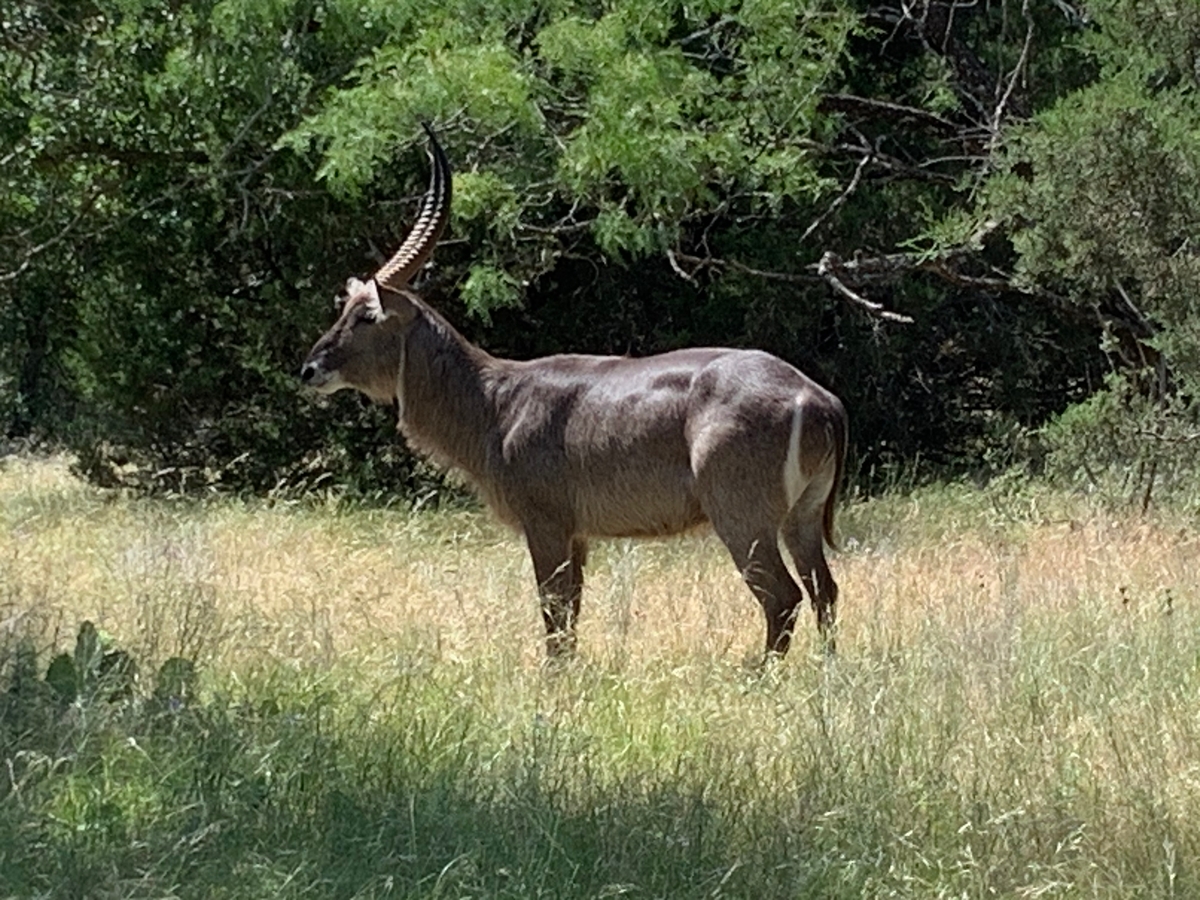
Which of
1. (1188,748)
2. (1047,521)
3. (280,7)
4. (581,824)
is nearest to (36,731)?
(581,824)

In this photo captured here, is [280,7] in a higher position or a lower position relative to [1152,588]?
higher

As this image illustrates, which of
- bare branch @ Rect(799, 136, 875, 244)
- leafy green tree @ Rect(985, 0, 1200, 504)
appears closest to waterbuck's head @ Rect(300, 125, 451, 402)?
leafy green tree @ Rect(985, 0, 1200, 504)

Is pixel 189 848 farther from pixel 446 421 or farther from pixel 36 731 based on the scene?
pixel 446 421

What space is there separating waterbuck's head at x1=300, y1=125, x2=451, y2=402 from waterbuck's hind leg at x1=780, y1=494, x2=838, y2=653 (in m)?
2.14

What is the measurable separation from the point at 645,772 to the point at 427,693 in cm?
107

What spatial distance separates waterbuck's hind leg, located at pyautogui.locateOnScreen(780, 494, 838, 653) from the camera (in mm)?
8039

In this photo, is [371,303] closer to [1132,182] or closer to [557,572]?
[557,572]

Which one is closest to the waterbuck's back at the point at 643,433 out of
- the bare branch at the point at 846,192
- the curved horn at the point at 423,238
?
the curved horn at the point at 423,238

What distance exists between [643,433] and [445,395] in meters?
1.24

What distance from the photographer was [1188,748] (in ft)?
18.6

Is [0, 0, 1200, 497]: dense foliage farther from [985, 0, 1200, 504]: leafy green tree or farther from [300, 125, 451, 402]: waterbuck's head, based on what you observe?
[300, 125, 451, 402]: waterbuck's head

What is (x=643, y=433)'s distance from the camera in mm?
8023

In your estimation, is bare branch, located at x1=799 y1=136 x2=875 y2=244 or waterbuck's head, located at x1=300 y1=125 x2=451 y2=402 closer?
waterbuck's head, located at x1=300 y1=125 x2=451 y2=402

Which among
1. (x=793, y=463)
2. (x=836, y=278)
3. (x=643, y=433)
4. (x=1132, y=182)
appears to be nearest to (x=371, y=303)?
(x=643, y=433)
